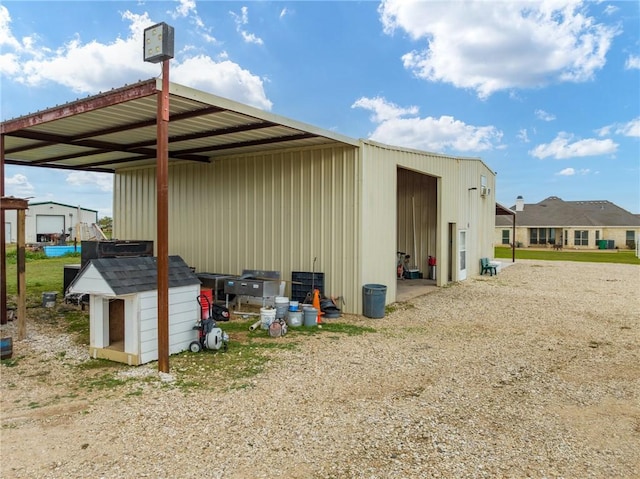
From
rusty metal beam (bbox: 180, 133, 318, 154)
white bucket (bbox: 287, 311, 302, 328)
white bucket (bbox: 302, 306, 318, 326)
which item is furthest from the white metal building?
white bucket (bbox: 287, 311, 302, 328)

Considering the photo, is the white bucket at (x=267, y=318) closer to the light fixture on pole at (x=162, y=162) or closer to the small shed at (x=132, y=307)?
the small shed at (x=132, y=307)

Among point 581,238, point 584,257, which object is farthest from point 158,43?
point 581,238

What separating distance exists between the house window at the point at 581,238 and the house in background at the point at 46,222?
36.1 metres

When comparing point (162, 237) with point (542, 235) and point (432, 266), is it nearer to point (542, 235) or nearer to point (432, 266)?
point (432, 266)

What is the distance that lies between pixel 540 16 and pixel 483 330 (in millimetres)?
7743

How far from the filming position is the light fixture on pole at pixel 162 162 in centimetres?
450

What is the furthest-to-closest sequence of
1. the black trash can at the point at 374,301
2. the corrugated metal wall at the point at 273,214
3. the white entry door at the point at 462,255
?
1. the white entry door at the point at 462,255
2. the corrugated metal wall at the point at 273,214
3. the black trash can at the point at 374,301

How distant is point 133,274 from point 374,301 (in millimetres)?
4303

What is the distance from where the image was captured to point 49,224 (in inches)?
1208

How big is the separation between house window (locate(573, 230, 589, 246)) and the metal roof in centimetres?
3029

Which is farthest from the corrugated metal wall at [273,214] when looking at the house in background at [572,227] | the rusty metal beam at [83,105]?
the house in background at [572,227]

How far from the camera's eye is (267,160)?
885cm

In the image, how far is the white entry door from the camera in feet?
44.1

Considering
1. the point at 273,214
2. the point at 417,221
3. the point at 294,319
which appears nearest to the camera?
the point at 294,319
